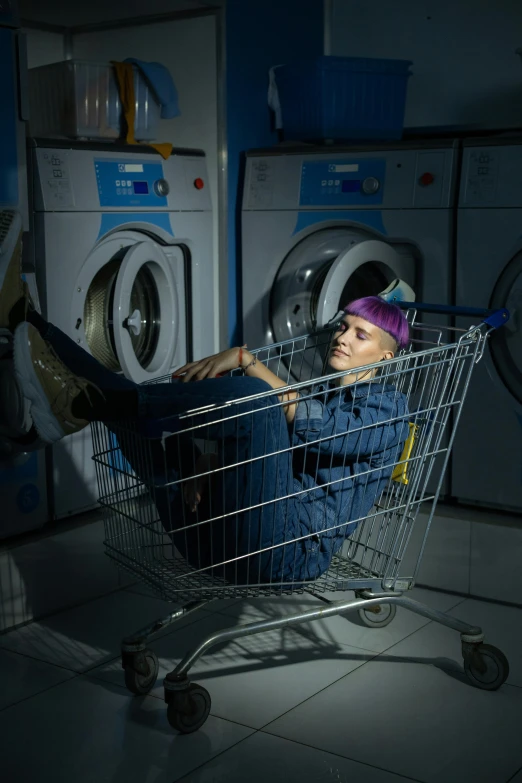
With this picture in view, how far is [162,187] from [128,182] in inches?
6.1

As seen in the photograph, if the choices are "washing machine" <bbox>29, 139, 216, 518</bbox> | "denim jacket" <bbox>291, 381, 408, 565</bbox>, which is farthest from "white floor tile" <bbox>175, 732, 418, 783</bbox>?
"washing machine" <bbox>29, 139, 216, 518</bbox>

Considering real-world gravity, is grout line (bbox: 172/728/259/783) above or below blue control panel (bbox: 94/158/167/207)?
below

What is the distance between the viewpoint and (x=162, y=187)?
3311 mm

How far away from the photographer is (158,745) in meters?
2.21

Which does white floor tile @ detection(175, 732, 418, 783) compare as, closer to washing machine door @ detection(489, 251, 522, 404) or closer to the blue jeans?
the blue jeans

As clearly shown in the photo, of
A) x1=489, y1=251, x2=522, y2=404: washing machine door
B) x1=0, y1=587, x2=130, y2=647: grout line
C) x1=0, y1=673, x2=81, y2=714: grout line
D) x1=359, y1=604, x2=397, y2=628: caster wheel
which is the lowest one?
x1=0, y1=587, x2=130, y2=647: grout line

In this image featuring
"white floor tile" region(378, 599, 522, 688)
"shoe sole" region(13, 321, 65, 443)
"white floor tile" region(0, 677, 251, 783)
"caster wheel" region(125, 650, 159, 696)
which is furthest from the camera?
"white floor tile" region(378, 599, 522, 688)

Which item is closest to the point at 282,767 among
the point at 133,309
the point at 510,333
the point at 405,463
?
the point at 405,463

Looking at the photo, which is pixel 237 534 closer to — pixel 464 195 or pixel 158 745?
pixel 158 745

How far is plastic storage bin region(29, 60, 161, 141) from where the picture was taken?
3.25 m

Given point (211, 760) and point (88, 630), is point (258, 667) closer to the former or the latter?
point (211, 760)

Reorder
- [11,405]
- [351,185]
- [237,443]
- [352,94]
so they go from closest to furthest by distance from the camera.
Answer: [237,443]
[11,405]
[351,185]
[352,94]

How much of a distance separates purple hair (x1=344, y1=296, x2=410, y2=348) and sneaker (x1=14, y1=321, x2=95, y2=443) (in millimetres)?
784

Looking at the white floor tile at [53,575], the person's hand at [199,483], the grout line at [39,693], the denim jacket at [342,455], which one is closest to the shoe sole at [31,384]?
the person's hand at [199,483]
